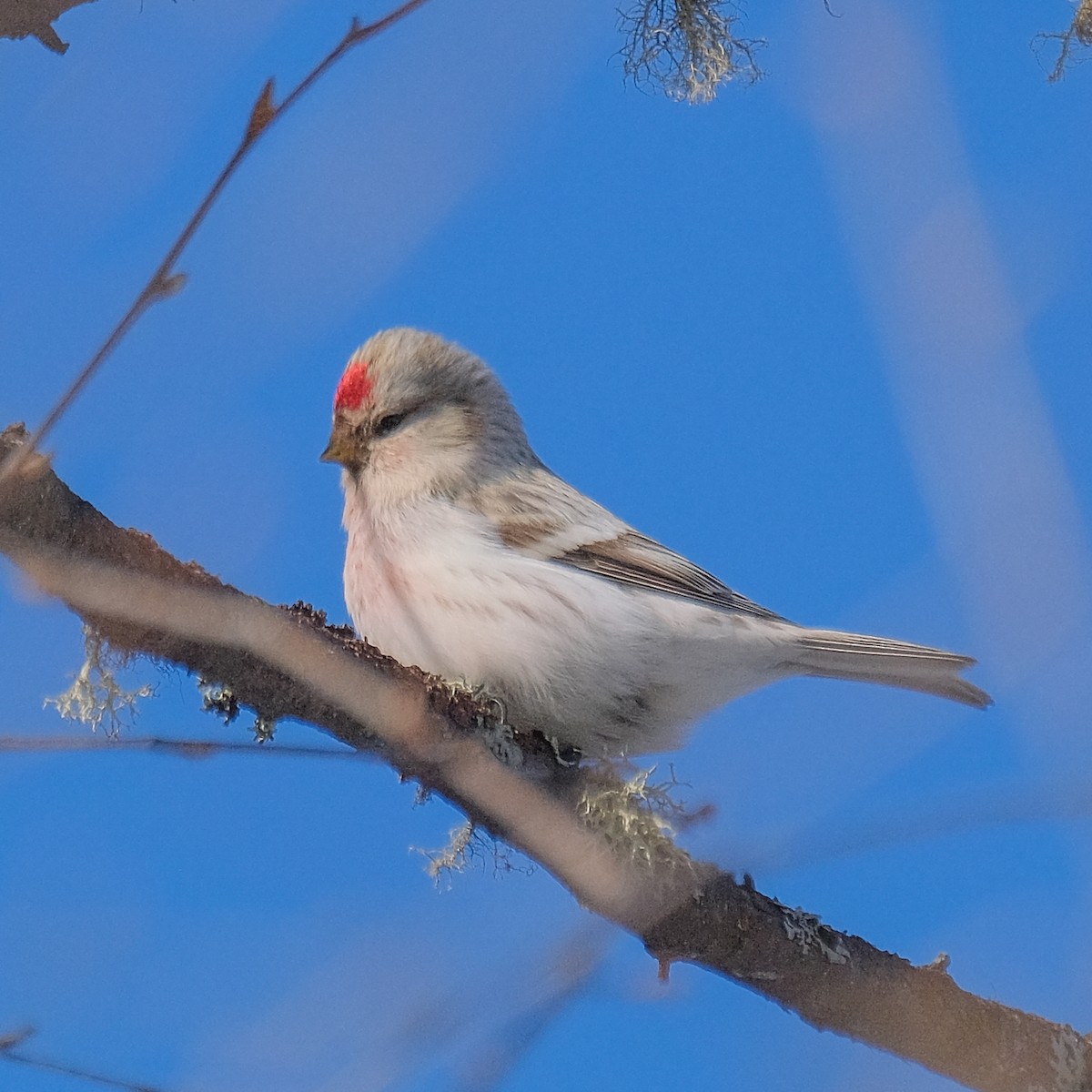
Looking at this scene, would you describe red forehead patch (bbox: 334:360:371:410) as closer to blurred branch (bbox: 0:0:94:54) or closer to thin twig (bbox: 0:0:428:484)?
blurred branch (bbox: 0:0:94:54)

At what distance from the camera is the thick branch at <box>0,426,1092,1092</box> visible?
2008mm

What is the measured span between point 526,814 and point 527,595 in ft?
2.17

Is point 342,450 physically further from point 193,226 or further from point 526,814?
point 193,226

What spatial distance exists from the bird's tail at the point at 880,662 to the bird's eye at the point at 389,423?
124cm

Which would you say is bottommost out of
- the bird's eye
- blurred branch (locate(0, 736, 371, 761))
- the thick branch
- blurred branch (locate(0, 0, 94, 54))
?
blurred branch (locate(0, 736, 371, 761))

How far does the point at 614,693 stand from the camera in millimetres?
3176

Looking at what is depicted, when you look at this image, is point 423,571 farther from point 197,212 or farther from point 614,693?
point 197,212

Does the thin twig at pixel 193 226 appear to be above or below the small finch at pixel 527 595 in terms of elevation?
below

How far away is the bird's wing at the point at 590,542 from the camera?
3.41m

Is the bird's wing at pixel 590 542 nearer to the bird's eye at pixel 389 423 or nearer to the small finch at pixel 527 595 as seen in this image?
the small finch at pixel 527 595

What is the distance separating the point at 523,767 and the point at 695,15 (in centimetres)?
188

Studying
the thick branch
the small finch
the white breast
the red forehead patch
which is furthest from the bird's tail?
the red forehead patch

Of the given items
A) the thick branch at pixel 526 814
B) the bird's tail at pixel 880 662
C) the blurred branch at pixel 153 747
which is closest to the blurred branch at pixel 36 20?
the thick branch at pixel 526 814

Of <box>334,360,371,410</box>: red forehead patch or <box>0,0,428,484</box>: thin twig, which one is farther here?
<box>334,360,371,410</box>: red forehead patch
